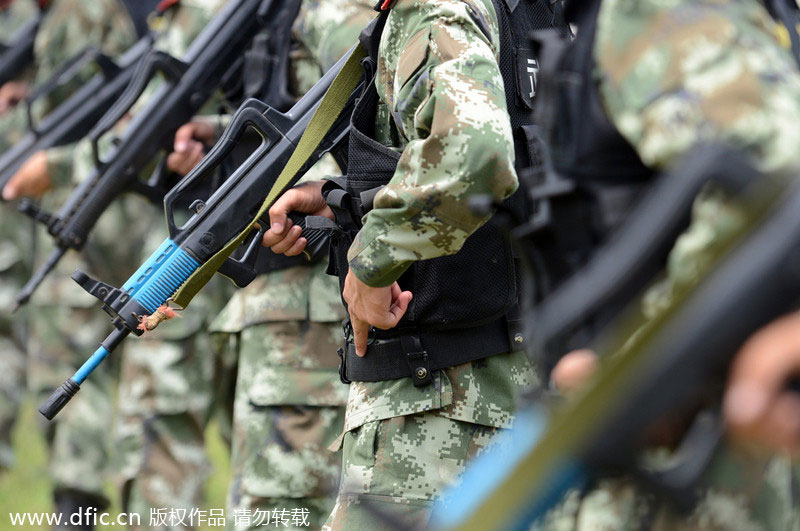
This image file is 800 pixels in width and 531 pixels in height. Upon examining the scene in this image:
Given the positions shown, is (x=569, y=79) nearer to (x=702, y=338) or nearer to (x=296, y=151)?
(x=702, y=338)

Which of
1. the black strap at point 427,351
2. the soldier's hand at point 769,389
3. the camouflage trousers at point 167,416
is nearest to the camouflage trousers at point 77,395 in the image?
the camouflage trousers at point 167,416

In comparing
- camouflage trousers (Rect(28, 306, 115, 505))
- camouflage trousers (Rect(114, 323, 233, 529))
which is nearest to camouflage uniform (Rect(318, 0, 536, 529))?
camouflage trousers (Rect(114, 323, 233, 529))

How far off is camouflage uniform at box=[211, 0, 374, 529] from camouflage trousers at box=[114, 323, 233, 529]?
0.70 metres

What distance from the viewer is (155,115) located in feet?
12.1

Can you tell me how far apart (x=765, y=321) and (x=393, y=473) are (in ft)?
4.03

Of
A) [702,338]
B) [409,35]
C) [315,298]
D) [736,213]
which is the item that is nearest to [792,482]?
[736,213]

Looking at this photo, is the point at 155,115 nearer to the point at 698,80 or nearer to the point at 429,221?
the point at 429,221

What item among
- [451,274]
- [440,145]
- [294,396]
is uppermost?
[440,145]

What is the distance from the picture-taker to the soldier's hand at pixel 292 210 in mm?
2576

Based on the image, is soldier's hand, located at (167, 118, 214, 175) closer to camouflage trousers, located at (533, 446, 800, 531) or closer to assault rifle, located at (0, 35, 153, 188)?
assault rifle, located at (0, 35, 153, 188)

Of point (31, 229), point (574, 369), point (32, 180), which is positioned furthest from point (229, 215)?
point (31, 229)

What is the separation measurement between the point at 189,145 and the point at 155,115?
179 mm

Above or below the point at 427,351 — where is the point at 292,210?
above

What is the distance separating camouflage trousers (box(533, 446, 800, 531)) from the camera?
139cm
